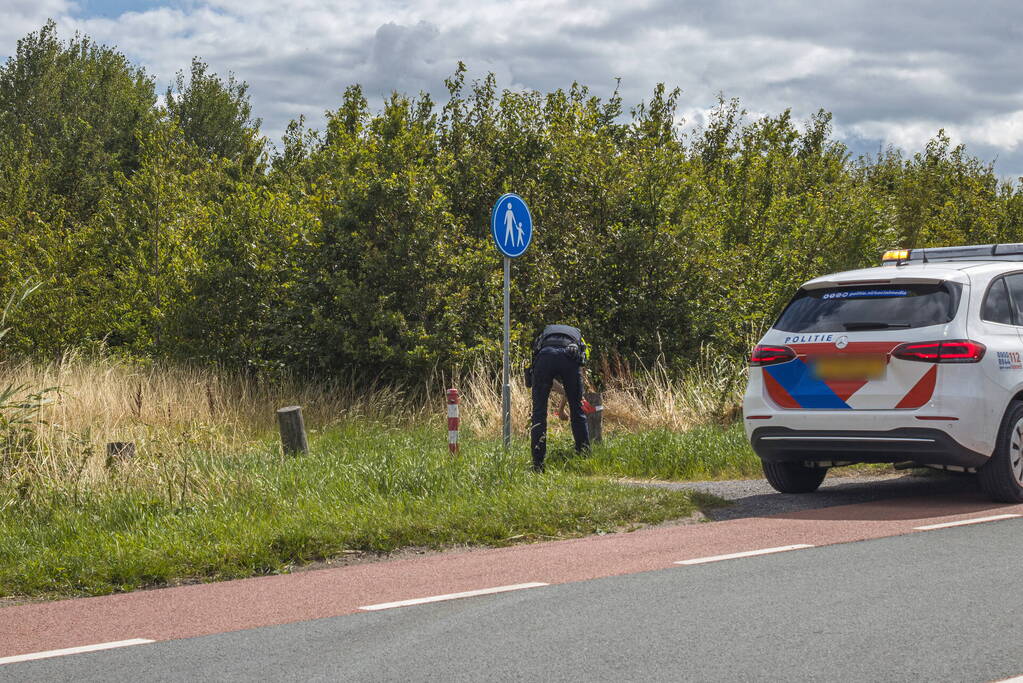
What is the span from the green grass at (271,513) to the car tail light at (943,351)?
6.74ft

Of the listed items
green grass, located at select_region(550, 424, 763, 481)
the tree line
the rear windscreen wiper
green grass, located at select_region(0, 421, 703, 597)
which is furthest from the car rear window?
the tree line

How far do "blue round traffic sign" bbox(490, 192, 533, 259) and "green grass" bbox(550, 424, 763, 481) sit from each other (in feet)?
7.05

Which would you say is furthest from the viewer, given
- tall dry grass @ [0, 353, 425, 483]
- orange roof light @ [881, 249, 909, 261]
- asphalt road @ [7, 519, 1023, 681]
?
tall dry grass @ [0, 353, 425, 483]

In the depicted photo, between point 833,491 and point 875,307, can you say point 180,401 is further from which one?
point 875,307

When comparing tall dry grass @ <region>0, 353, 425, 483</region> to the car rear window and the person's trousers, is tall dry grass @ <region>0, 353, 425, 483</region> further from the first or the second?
the car rear window

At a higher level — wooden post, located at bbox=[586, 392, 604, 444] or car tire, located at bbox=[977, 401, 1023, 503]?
car tire, located at bbox=[977, 401, 1023, 503]

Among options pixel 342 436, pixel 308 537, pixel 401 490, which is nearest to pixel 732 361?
pixel 342 436

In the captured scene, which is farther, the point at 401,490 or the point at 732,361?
the point at 732,361

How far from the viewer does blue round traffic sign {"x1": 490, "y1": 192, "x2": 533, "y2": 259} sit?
12.4 metres

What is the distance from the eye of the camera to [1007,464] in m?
9.31

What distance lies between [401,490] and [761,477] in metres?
3.84

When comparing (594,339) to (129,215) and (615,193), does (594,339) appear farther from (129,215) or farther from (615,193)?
(129,215)

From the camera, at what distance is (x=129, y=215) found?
24.8 m

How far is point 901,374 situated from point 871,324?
47cm
